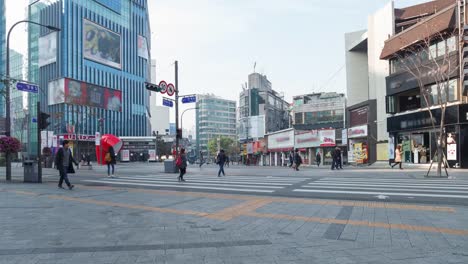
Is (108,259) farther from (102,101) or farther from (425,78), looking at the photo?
(102,101)

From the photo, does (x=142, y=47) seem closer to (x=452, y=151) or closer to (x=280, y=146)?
Answer: (x=280, y=146)

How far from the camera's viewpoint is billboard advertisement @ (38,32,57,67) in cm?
7788

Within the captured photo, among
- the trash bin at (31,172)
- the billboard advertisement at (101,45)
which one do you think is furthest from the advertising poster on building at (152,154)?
the trash bin at (31,172)

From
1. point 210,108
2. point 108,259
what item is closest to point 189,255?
point 108,259

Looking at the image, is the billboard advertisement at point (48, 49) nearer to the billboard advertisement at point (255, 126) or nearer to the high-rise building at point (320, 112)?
the billboard advertisement at point (255, 126)

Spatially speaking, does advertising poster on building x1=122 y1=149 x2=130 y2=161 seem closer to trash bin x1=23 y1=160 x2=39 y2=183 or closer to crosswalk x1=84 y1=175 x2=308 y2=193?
crosswalk x1=84 y1=175 x2=308 y2=193

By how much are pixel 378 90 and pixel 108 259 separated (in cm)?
3627

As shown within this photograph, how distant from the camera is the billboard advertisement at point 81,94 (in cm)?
7694

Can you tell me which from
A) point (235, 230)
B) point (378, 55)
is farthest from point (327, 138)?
point (235, 230)

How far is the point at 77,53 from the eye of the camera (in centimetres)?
7969

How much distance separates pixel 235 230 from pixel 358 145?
3654 centimetres

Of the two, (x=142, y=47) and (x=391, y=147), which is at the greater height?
(x=142, y=47)

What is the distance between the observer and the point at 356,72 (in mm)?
45750

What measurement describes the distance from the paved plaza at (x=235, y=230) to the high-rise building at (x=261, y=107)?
84324 mm
